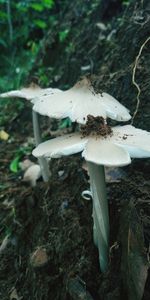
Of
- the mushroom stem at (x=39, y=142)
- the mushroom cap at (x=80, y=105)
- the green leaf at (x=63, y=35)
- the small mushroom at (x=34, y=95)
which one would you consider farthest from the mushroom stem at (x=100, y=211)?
the green leaf at (x=63, y=35)

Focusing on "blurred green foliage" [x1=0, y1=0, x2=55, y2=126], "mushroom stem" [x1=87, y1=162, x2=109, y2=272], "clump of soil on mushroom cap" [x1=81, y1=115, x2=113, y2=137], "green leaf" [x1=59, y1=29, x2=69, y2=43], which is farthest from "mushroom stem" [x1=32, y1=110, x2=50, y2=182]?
"blurred green foliage" [x1=0, y1=0, x2=55, y2=126]

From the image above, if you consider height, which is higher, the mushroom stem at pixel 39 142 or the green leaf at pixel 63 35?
the green leaf at pixel 63 35

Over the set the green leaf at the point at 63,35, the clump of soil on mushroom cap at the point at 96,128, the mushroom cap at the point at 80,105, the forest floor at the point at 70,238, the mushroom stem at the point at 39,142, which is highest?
the green leaf at the point at 63,35

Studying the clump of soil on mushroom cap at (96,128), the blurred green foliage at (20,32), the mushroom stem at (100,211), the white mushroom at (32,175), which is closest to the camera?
the clump of soil on mushroom cap at (96,128)

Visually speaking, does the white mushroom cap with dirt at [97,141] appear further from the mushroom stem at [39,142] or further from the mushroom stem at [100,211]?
the mushroom stem at [39,142]

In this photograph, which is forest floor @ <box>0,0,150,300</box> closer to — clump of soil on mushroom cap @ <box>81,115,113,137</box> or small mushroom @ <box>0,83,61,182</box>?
small mushroom @ <box>0,83,61,182</box>

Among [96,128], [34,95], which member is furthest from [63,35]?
[96,128]
